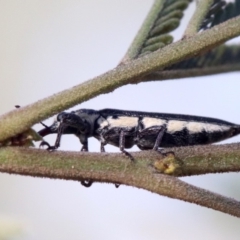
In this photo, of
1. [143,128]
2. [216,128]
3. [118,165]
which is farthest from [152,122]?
[118,165]

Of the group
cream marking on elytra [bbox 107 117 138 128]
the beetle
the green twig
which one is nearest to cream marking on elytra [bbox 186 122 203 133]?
the beetle

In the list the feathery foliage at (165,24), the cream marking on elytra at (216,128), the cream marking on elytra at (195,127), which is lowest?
the cream marking on elytra at (216,128)

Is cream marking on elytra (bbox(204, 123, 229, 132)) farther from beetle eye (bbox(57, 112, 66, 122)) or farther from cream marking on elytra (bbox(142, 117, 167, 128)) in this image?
beetle eye (bbox(57, 112, 66, 122))

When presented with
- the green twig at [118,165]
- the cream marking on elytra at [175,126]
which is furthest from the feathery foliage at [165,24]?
the green twig at [118,165]

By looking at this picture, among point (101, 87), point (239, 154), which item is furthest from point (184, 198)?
point (101, 87)

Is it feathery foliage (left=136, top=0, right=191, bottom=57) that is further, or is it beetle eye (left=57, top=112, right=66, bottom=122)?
beetle eye (left=57, top=112, right=66, bottom=122)

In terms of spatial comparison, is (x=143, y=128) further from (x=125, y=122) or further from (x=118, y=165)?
(x=118, y=165)

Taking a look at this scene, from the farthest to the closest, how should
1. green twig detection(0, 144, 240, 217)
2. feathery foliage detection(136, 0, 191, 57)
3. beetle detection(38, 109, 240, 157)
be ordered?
beetle detection(38, 109, 240, 157) → feathery foliage detection(136, 0, 191, 57) → green twig detection(0, 144, 240, 217)

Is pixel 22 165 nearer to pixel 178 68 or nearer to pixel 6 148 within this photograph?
pixel 6 148

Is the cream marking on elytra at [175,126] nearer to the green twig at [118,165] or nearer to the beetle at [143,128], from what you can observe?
the beetle at [143,128]
